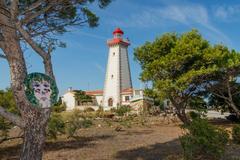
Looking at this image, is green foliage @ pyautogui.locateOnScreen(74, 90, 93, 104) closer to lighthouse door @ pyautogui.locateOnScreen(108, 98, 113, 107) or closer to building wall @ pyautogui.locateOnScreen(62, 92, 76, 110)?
building wall @ pyautogui.locateOnScreen(62, 92, 76, 110)

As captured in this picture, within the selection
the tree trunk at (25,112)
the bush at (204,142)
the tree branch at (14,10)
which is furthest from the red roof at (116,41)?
the tree trunk at (25,112)

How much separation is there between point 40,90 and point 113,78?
1807 inches

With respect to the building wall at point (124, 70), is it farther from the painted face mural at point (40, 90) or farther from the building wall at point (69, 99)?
the painted face mural at point (40, 90)

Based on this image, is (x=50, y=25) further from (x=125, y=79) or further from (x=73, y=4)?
(x=125, y=79)

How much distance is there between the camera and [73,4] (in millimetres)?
6859

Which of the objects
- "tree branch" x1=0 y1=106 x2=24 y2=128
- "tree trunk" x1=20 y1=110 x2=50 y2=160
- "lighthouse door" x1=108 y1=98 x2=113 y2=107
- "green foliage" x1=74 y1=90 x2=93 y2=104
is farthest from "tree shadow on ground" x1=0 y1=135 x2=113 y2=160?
"green foliage" x1=74 y1=90 x2=93 y2=104

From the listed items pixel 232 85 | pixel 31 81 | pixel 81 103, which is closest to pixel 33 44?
pixel 31 81

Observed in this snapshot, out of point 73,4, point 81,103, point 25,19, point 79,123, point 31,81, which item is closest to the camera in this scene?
point 31,81

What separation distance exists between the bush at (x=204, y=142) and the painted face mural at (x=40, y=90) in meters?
3.54

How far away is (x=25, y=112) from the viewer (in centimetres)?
522

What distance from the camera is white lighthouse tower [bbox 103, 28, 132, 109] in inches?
1997

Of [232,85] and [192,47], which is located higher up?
[192,47]

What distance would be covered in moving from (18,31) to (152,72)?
1544 cm

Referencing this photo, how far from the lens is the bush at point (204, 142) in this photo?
730 centimetres
